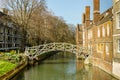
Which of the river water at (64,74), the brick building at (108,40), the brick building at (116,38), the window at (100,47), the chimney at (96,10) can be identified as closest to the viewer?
the brick building at (116,38)

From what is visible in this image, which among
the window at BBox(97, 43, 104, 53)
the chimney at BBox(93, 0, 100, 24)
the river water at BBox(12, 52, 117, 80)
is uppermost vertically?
the chimney at BBox(93, 0, 100, 24)

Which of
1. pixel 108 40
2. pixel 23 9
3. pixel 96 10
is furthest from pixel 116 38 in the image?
pixel 23 9

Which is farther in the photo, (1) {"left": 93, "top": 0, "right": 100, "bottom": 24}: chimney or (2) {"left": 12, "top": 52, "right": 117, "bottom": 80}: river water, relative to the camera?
(1) {"left": 93, "top": 0, "right": 100, "bottom": 24}: chimney

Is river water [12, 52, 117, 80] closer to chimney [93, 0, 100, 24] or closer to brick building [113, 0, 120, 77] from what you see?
brick building [113, 0, 120, 77]

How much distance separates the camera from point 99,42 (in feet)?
90.3

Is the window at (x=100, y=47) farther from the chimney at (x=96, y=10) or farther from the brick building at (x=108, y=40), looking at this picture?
the chimney at (x=96, y=10)

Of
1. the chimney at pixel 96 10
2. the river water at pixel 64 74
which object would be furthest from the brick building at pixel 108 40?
the river water at pixel 64 74

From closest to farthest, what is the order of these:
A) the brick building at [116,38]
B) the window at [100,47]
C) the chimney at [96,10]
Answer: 1. the brick building at [116,38]
2. the window at [100,47]
3. the chimney at [96,10]

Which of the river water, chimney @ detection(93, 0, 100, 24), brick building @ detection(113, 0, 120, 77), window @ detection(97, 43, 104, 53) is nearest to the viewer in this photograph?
brick building @ detection(113, 0, 120, 77)

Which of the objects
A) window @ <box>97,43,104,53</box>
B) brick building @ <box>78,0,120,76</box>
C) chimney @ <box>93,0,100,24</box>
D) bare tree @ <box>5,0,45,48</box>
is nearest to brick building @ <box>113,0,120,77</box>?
brick building @ <box>78,0,120,76</box>

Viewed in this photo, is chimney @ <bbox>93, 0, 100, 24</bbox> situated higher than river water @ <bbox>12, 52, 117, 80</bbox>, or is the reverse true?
chimney @ <bbox>93, 0, 100, 24</bbox>

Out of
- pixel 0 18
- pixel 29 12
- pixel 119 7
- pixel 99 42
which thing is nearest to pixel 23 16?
pixel 29 12

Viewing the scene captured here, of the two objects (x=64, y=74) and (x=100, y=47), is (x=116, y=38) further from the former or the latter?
(x=100, y=47)

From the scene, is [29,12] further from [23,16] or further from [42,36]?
[42,36]
